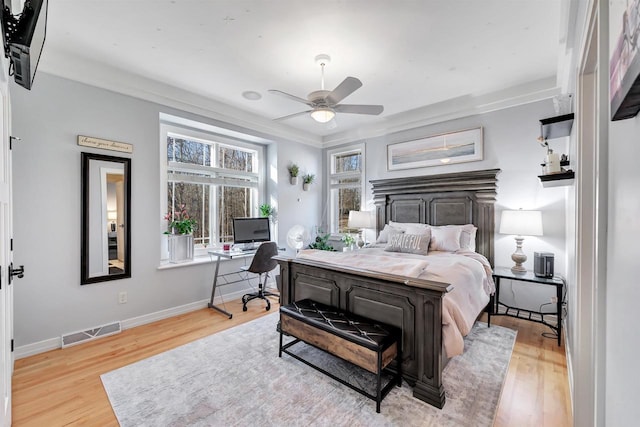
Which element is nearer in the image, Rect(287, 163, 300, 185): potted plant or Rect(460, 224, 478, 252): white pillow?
Rect(460, 224, 478, 252): white pillow

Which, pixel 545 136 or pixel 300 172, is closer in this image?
pixel 545 136

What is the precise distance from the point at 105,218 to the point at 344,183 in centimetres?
369

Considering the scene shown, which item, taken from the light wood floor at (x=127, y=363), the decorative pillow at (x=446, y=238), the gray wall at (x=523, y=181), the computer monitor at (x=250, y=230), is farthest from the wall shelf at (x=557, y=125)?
the computer monitor at (x=250, y=230)

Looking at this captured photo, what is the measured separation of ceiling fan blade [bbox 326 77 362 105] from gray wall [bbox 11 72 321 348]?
84.2 inches

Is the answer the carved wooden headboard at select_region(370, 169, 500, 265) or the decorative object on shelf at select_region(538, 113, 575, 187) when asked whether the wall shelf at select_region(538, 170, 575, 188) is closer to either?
the decorative object on shelf at select_region(538, 113, 575, 187)

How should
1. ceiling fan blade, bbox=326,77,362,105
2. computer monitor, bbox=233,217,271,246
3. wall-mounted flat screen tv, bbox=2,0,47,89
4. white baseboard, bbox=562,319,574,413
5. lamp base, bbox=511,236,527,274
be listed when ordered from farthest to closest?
computer monitor, bbox=233,217,271,246 → lamp base, bbox=511,236,527,274 → ceiling fan blade, bbox=326,77,362,105 → white baseboard, bbox=562,319,574,413 → wall-mounted flat screen tv, bbox=2,0,47,89

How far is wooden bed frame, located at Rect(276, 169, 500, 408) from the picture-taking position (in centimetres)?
187

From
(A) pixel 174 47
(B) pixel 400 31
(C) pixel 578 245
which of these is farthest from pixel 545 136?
(A) pixel 174 47

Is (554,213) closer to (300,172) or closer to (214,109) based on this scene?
(300,172)

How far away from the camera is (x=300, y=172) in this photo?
5125 millimetres

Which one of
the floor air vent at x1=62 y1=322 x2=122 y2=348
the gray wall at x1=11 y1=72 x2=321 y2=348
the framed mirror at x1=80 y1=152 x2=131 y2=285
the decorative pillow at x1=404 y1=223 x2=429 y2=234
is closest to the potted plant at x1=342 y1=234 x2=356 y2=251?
the decorative pillow at x1=404 y1=223 x2=429 y2=234

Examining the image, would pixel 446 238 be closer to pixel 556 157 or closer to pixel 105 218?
pixel 556 157

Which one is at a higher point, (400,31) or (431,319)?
(400,31)

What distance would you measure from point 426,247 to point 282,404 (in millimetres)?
2346
